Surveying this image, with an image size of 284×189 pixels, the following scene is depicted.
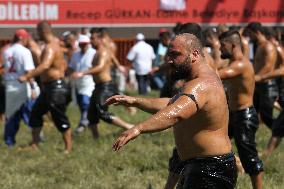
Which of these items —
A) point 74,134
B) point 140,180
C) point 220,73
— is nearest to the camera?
point 220,73

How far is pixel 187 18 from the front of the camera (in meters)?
22.3

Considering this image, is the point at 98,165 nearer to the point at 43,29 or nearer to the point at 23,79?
the point at 23,79

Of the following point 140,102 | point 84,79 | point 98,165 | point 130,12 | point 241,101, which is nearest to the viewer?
point 140,102

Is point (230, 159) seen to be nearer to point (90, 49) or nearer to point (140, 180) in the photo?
point (140, 180)

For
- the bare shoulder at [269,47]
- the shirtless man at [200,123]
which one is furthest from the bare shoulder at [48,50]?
the shirtless man at [200,123]

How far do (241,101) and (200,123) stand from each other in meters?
2.96

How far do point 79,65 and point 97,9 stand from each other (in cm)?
814

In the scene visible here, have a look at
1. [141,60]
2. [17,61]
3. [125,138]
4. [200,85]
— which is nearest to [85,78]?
[17,61]

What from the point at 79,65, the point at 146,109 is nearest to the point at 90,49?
the point at 79,65

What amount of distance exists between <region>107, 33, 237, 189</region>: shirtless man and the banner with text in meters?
16.4

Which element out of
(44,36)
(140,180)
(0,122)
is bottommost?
(0,122)

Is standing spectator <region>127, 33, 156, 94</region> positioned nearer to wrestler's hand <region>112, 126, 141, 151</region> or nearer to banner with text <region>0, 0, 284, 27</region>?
banner with text <region>0, 0, 284, 27</region>

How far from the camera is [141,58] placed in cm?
1978

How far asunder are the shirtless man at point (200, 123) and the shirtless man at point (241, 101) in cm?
233
